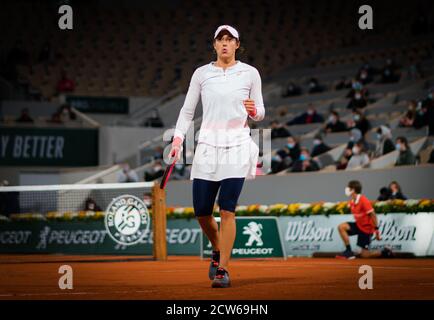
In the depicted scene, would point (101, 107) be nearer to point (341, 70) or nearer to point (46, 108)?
point (46, 108)

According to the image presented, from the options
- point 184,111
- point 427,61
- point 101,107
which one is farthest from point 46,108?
point 184,111

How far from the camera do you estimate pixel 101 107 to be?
3775cm

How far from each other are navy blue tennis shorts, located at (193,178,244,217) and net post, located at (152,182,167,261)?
8351 mm

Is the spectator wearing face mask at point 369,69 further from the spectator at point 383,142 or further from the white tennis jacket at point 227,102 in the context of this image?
the white tennis jacket at point 227,102

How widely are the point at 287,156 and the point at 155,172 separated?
435cm

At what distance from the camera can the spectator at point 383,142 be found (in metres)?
24.1

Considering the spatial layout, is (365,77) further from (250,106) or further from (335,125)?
(250,106)

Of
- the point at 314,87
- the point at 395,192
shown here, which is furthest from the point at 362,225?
the point at 314,87

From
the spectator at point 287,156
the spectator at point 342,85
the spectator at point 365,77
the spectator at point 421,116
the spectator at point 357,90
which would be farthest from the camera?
the spectator at point 342,85

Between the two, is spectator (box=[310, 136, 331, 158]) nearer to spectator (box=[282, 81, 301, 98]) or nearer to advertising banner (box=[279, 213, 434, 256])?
advertising banner (box=[279, 213, 434, 256])

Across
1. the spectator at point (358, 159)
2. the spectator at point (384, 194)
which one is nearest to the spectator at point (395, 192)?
the spectator at point (384, 194)

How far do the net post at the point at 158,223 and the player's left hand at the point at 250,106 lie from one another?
8871mm

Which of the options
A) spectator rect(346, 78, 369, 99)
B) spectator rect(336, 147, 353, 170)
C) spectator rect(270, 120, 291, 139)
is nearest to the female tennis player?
spectator rect(336, 147, 353, 170)

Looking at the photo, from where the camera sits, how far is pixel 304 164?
25016 millimetres
